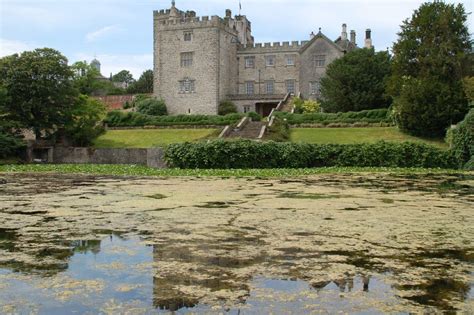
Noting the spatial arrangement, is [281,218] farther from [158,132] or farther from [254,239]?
[158,132]

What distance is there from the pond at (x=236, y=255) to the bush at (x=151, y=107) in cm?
3971

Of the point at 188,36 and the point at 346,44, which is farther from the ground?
the point at 346,44

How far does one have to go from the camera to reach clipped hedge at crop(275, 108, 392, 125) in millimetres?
39875

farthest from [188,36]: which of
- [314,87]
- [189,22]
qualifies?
[314,87]

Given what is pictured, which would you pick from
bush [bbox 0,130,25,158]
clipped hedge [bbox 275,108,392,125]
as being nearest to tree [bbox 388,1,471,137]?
clipped hedge [bbox 275,108,392,125]

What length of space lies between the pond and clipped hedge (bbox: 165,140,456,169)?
12.9 meters

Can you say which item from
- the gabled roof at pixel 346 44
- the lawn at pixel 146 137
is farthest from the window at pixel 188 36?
the gabled roof at pixel 346 44

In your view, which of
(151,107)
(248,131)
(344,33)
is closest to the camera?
(248,131)

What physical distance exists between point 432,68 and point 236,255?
30869 millimetres

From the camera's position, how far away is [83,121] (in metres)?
40.2

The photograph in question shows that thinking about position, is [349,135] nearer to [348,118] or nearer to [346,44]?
[348,118]

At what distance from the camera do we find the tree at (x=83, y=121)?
39.2 m

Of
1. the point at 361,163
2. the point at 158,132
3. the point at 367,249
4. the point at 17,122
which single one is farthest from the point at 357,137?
the point at 367,249

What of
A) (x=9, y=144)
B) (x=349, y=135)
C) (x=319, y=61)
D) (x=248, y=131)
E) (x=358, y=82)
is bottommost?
(x=9, y=144)
